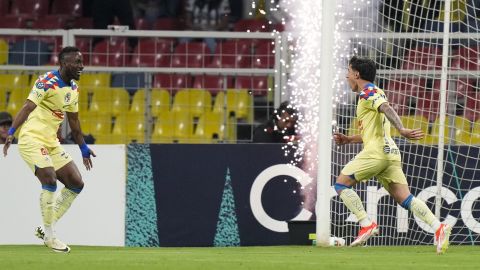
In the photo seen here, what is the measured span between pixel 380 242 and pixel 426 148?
4.07 feet

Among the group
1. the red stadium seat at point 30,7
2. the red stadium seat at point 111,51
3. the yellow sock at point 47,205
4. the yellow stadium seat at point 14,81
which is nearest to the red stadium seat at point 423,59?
the yellow sock at point 47,205

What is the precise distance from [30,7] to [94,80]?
5.67 metres

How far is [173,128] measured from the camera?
1723cm

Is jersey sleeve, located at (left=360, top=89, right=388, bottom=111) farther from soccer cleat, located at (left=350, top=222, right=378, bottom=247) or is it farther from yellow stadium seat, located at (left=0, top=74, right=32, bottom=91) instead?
yellow stadium seat, located at (left=0, top=74, right=32, bottom=91)

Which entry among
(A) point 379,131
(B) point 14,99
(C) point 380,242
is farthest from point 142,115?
(A) point 379,131

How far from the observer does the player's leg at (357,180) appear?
12.6 meters

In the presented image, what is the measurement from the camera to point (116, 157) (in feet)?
49.5

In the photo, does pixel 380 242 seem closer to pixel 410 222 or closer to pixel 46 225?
pixel 410 222

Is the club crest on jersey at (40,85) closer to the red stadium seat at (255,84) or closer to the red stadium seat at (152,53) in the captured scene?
the red stadium seat at (255,84)

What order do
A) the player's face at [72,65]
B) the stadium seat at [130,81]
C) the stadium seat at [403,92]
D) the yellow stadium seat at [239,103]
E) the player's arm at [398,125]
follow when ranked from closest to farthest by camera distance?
the player's arm at [398,125] → the player's face at [72,65] → the stadium seat at [403,92] → the yellow stadium seat at [239,103] → the stadium seat at [130,81]

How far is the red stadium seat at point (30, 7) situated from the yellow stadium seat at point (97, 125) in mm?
5762

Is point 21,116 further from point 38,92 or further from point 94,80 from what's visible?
point 94,80

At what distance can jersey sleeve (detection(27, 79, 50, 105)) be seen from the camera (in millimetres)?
12719

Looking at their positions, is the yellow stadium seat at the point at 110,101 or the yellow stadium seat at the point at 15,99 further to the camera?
the yellow stadium seat at the point at 15,99
